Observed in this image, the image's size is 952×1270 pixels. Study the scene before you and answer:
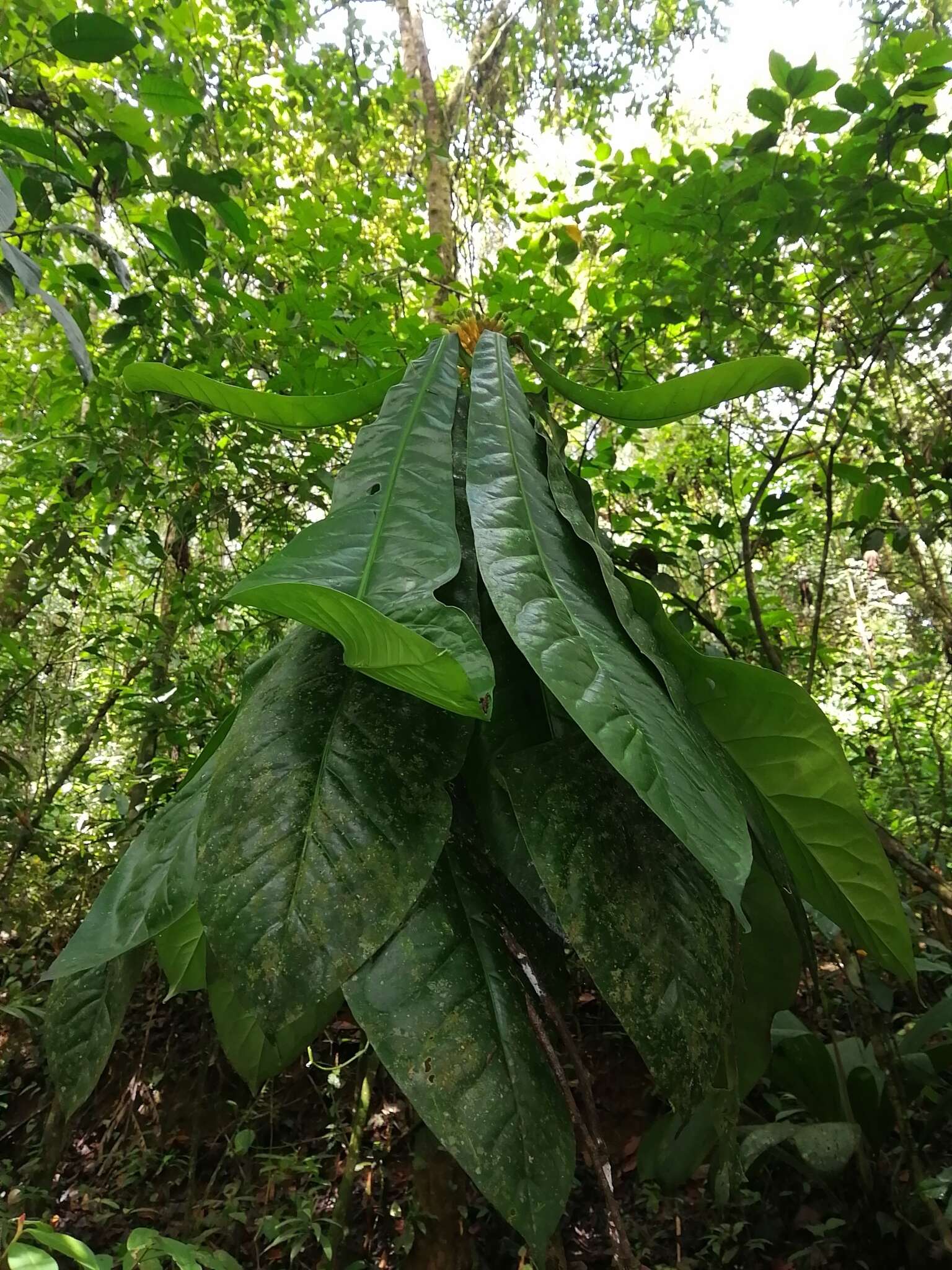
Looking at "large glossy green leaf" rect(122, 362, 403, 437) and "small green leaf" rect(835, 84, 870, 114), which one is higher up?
"small green leaf" rect(835, 84, 870, 114)

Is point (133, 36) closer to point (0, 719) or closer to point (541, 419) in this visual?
point (541, 419)

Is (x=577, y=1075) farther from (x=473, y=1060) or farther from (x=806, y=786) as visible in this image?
(x=806, y=786)

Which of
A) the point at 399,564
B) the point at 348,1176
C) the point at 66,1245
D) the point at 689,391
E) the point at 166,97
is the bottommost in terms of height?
the point at 348,1176

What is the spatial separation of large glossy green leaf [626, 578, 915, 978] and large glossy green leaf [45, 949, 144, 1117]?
414 millimetres

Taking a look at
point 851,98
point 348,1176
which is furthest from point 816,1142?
point 851,98

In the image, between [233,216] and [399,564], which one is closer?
[399,564]

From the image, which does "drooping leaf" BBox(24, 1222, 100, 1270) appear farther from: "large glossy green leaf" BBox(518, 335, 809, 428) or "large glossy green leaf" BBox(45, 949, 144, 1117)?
"large glossy green leaf" BBox(518, 335, 809, 428)

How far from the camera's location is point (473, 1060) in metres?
0.35

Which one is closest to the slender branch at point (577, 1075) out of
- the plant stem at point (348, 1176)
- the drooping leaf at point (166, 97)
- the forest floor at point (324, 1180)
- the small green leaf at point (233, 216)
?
the forest floor at point (324, 1180)

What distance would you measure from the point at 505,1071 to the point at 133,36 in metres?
0.99

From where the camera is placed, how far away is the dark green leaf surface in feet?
1.40

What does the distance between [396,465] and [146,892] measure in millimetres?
341

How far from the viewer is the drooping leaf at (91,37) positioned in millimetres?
743

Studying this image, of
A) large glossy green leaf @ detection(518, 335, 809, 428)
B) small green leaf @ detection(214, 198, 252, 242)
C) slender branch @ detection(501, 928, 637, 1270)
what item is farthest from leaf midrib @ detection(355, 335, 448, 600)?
small green leaf @ detection(214, 198, 252, 242)
